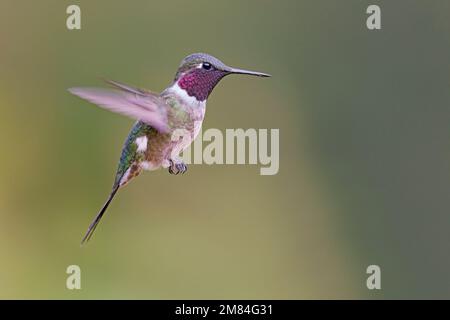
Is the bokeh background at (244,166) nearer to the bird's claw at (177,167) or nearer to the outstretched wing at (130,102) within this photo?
the bird's claw at (177,167)

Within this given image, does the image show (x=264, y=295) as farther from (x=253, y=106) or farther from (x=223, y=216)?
(x=253, y=106)

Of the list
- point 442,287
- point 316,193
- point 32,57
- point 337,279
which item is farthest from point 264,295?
point 32,57

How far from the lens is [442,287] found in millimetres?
2600

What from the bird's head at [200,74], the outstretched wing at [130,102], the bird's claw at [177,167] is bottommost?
the bird's claw at [177,167]

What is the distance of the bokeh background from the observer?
2.48m

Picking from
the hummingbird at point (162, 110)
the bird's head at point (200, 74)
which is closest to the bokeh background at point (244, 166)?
the hummingbird at point (162, 110)

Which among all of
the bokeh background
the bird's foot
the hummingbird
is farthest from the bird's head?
the bokeh background

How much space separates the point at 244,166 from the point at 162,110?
5.68 feet

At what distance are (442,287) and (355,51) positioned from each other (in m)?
1.00

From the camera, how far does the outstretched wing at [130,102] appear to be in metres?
0.86

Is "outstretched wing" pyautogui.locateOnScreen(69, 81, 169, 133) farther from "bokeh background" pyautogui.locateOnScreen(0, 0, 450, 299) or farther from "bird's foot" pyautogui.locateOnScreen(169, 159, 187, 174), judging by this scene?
"bokeh background" pyautogui.locateOnScreen(0, 0, 450, 299)

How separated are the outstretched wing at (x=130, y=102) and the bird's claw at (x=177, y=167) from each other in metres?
0.08

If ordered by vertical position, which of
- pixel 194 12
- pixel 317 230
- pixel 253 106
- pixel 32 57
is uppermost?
pixel 194 12
